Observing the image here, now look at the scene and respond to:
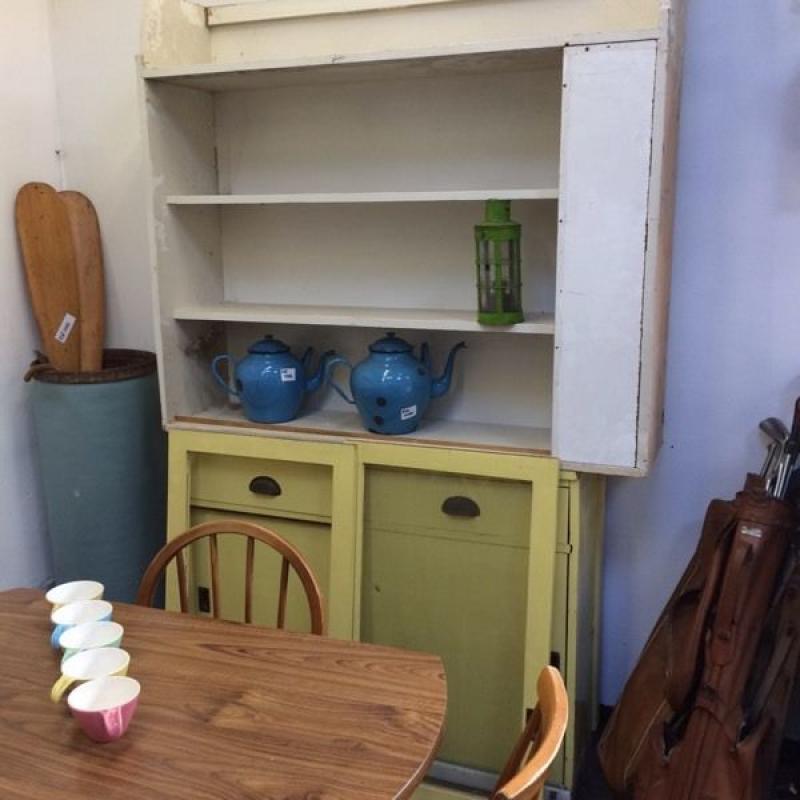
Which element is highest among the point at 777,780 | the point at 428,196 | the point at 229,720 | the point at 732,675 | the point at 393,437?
the point at 428,196

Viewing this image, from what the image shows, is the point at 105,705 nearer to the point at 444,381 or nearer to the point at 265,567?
the point at 265,567

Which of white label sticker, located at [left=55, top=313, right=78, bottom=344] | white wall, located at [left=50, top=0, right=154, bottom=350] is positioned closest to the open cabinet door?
white wall, located at [left=50, top=0, right=154, bottom=350]

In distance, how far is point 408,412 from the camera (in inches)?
79.7

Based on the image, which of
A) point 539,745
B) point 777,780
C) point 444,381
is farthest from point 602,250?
point 777,780

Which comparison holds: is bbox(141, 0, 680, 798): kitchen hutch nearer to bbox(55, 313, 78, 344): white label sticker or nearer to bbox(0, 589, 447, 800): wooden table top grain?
bbox(55, 313, 78, 344): white label sticker

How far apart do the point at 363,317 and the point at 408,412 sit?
0.25m

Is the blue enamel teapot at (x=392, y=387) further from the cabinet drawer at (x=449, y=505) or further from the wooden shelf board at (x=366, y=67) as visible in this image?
the wooden shelf board at (x=366, y=67)

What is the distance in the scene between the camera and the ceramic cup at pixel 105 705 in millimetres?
1073

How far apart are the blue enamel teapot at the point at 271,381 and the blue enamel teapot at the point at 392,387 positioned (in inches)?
6.7

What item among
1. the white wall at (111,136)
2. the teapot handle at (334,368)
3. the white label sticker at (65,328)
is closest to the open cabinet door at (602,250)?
the teapot handle at (334,368)

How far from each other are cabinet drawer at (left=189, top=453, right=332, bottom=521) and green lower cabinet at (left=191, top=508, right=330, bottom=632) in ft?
0.10

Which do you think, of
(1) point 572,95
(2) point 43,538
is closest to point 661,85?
(1) point 572,95

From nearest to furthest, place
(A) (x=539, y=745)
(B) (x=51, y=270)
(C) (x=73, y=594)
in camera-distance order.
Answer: (A) (x=539, y=745)
(C) (x=73, y=594)
(B) (x=51, y=270)

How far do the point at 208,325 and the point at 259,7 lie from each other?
0.82m
